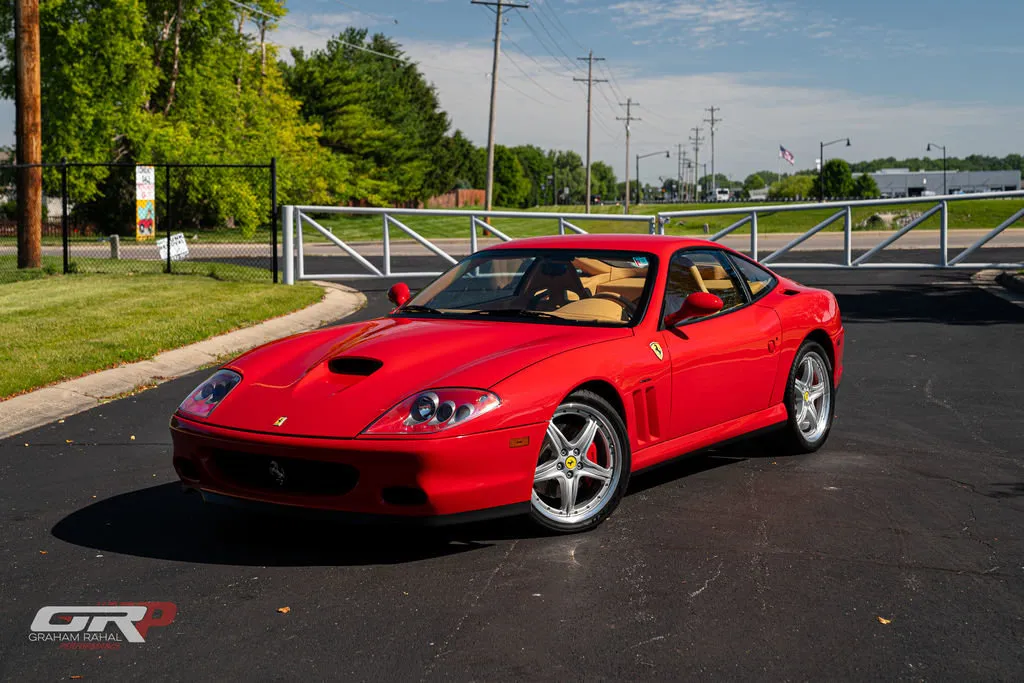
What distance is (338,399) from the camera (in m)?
4.96

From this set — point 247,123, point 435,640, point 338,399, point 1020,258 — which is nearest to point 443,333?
point 338,399

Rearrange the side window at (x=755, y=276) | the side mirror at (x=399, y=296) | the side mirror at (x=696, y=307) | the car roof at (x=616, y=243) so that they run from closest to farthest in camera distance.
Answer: the side mirror at (x=696, y=307) < the car roof at (x=616, y=243) < the side mirror at (x=399, y=296) < the side window at (x=755, y=276)

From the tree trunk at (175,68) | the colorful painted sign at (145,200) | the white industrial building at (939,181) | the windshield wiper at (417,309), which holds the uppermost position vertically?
the white industrial building at (939,181)

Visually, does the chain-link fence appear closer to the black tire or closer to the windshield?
the windshield

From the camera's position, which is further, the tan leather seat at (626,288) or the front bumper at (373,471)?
the tan leather seat at (626,288)

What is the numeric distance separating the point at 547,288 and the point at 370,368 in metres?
1.41

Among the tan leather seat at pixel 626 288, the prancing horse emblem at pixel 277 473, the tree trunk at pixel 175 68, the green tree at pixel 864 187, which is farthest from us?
the green tree at pixel 864 187

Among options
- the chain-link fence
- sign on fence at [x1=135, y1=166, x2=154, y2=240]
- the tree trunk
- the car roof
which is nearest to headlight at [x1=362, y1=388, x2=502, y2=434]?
the car roof

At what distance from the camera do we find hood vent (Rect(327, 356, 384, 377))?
520 cm

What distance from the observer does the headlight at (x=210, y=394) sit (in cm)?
527

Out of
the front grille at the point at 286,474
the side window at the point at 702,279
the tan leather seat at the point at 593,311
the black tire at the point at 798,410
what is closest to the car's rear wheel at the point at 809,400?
the black tire at the point at 798,410

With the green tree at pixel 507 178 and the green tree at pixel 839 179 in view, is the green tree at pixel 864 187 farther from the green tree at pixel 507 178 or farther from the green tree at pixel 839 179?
the green tree at pixel 507 178

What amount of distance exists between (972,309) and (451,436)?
43.0 ft

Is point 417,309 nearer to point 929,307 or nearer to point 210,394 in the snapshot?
point 210,394
